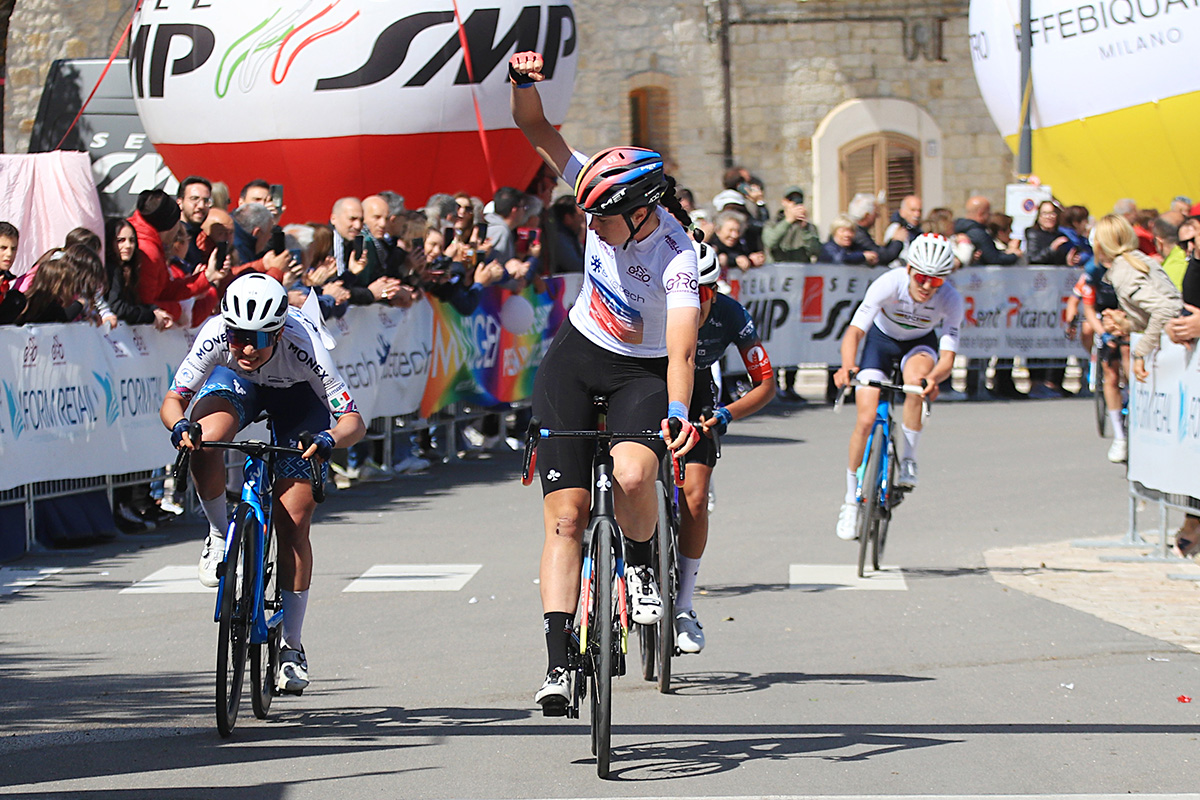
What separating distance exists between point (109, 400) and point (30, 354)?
85 cm

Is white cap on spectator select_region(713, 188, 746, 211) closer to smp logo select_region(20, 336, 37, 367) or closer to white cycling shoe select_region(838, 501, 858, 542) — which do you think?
white cycling shoe select_region(838, 501, 858, 542)

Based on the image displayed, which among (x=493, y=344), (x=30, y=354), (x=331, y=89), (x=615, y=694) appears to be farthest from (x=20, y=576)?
(x=331, y=89)

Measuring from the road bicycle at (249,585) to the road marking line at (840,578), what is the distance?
3.98 metres

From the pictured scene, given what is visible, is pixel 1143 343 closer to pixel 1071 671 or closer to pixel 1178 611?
pixel 1178 611

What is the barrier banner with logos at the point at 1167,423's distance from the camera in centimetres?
1048

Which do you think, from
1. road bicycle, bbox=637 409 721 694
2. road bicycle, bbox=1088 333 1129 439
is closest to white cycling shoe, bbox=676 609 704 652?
road bicycle, bbox=637 409 721 694

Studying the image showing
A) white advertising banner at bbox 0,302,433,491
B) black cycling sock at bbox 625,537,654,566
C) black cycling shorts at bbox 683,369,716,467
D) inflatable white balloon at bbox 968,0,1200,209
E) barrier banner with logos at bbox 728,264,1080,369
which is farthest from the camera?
inflatable white balloon at bbox 968,0,1200,209

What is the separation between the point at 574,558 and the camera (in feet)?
20.1

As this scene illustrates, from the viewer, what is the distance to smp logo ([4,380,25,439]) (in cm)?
1048

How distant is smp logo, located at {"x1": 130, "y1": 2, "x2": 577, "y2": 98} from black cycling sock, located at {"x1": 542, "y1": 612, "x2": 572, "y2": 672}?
12888 mm

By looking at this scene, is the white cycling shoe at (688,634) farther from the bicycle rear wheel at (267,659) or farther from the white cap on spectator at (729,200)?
the white cap on spectator at (729,200)

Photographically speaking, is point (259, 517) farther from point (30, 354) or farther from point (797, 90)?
point (797, 90)

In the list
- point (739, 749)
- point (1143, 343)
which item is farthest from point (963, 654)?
point (1143, 343)

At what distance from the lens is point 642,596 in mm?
6211
